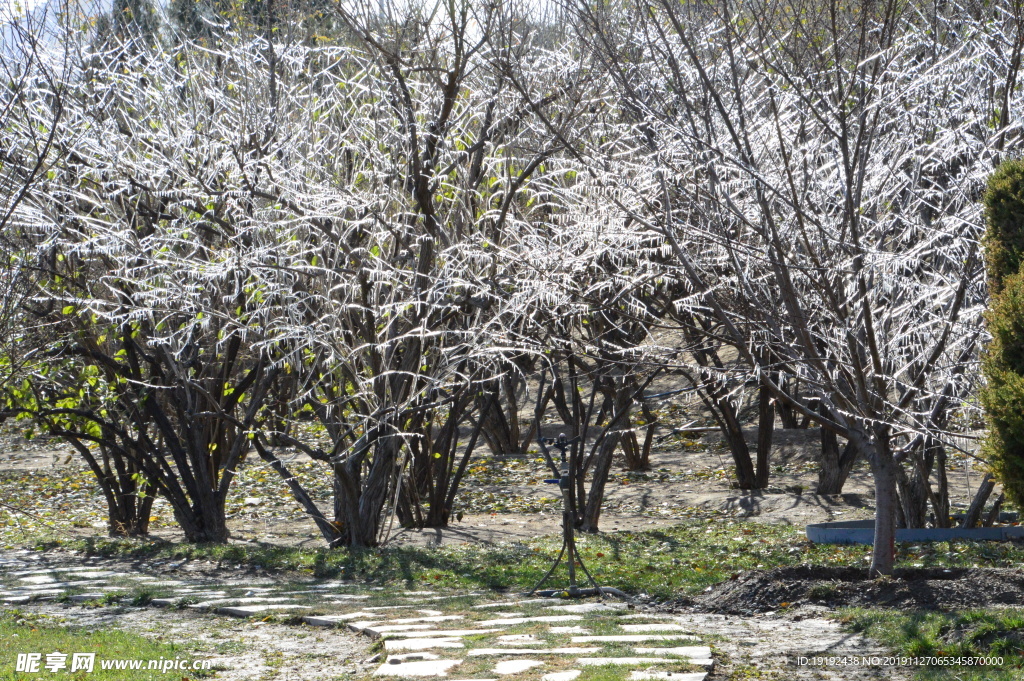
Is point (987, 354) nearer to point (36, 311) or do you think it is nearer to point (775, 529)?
point (775, 529)

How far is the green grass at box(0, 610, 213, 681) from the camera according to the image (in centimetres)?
508

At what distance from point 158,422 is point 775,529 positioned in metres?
6.72

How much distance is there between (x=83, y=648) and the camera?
5.69 meters

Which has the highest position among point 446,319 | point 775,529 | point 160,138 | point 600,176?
point 160,138

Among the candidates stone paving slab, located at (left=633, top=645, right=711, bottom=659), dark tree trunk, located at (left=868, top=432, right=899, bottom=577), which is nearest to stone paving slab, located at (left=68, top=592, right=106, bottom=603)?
stone paving slab, located at (left=633, top=645, right=711, bottom=659)

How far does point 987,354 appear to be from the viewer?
5.28 metres

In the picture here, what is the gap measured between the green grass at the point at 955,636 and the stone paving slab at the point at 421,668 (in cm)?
219

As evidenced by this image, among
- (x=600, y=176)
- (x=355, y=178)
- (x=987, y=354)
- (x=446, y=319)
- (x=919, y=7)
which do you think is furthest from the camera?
(x=446, y=319)

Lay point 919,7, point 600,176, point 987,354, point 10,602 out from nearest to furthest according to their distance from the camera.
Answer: point 987,354, point 600,176, point 10,602, point 919,7

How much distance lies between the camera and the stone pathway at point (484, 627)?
4906 mm

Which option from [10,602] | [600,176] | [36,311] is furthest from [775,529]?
[36,311]

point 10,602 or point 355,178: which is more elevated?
point 355,178

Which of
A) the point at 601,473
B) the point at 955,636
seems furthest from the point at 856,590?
the point at 601,473

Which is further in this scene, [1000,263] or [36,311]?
[36,311]
